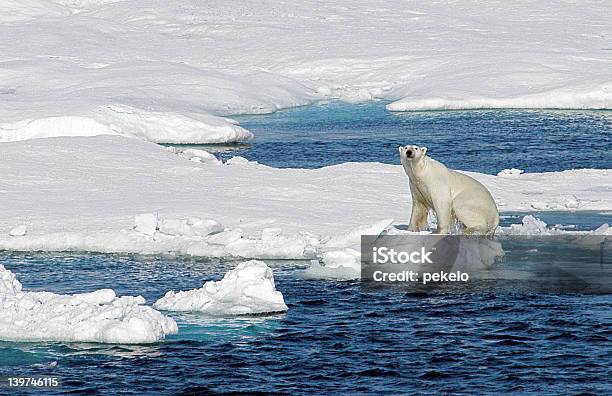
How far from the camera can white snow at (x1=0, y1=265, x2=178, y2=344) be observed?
40.3ft

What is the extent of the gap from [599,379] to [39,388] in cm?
545

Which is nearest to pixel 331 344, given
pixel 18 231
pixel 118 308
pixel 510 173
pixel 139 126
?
pixel 118 308

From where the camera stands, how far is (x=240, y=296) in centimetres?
1368

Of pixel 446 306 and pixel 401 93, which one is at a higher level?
pixel 401 93

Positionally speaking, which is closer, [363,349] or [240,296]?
[363,349]

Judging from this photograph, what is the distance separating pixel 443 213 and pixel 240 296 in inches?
137

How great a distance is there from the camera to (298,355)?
1196 cm

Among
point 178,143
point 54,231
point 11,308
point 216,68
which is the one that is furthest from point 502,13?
point 11,308

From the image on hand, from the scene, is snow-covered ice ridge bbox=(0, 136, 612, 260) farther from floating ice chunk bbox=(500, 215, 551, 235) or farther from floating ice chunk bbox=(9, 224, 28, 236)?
floating ice chunk bbox=(500, 215, 551, 235)

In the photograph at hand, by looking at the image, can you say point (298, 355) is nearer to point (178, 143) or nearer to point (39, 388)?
point (39, 388)

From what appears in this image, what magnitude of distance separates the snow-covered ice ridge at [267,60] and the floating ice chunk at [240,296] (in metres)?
19.7

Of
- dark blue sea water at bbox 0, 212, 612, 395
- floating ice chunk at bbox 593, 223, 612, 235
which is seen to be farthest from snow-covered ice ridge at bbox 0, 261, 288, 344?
floating ice chunk at bbox 593, 223, 612, 235

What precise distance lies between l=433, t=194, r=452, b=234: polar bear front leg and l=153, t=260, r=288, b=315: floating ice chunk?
300 cm

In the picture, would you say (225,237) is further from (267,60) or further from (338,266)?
(267,60)
